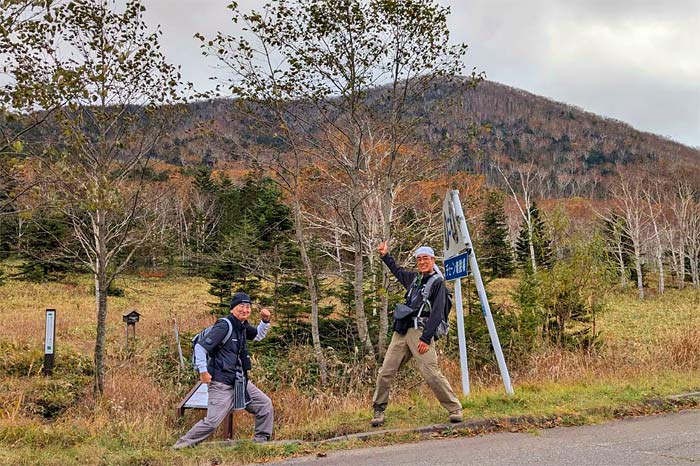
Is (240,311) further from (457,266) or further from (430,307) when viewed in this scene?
(457,266)

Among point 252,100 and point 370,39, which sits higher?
point 370,39

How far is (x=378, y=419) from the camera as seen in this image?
557 centimetres

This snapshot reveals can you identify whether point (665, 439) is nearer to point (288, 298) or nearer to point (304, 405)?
point (304, 405)

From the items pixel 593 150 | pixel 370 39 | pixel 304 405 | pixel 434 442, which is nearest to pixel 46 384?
pixel 304 405

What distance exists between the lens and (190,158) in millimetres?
10977

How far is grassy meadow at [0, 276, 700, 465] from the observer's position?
5172 mm

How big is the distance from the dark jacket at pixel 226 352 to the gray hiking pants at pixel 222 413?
0.33ft

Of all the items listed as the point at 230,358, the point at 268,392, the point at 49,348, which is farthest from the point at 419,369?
the point at 49,348

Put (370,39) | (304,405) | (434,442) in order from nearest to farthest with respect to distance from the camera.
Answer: (434,442)
(304,405)
(370,39)

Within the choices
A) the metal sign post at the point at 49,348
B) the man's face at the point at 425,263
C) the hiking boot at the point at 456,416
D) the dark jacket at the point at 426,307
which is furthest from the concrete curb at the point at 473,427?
the metal sign post at the point at 49,348

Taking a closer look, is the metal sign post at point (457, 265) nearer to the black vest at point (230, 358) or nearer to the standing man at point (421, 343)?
the standing man at point (421, 343)

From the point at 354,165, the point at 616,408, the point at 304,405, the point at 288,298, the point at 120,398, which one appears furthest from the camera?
the point at 288,298

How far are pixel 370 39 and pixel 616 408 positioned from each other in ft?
22.6

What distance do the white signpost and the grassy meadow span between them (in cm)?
43
